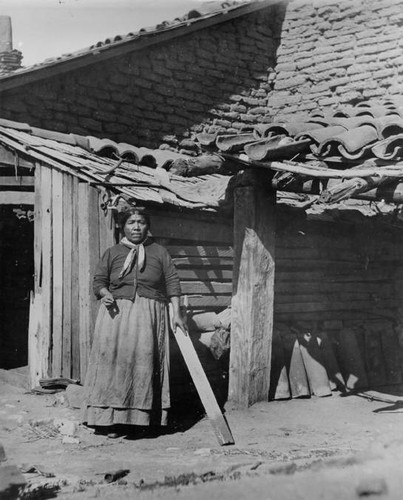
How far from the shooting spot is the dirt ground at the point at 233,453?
395cm

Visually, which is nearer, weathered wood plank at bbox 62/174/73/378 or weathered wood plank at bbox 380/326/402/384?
weathered wood plank at bbox 62/174/73/378

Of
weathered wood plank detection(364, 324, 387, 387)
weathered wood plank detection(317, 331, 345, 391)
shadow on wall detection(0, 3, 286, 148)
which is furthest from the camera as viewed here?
shadow on wall detection(0, 3, 286, 148)

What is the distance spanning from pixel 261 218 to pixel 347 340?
2372 mm

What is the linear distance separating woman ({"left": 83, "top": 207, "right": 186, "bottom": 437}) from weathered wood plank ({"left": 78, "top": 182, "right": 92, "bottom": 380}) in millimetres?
915

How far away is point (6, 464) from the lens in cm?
491

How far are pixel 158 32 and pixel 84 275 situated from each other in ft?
14.6

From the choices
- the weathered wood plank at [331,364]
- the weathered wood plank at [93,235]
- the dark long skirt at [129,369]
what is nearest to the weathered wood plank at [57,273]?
the weathered wood plank at [93,235]

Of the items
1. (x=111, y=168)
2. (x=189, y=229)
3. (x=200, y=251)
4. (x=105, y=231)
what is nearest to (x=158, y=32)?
(x=111, y=168)

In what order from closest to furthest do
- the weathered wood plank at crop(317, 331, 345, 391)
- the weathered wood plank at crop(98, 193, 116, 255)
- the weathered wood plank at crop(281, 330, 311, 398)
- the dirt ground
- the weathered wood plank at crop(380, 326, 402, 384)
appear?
1. the dirt ground
2. the weathered wood plank at crop(98, 193, 116, 255)
3. the weathered wood plank at crop(281, 330, 311, 398)
4. the weathered wood plank at crop(317, 331, 345, 391)
5. the weathered wood plank at crop(380, 326, 402, 384)

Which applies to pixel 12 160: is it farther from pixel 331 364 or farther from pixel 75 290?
pixel 331 364

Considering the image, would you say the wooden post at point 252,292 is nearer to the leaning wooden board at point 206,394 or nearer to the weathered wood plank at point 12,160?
the leaning wooden board at point 206,394

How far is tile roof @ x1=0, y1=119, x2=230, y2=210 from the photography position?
22.0 feet

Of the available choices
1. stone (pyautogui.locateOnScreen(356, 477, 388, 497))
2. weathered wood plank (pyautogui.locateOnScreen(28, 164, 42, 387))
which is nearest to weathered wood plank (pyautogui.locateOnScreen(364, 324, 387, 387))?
weathered wood plank (pyautogui.locateOnScreen(28, 164, 42, 387))

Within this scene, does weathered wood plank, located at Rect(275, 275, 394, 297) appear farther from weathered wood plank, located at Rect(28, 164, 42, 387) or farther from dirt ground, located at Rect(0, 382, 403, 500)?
weathered wood plank, located at Rect(28, 164, 42, 387)
